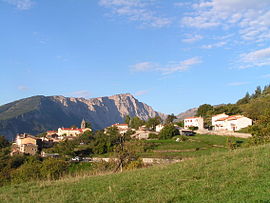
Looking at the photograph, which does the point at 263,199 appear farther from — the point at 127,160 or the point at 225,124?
the point at 225,124

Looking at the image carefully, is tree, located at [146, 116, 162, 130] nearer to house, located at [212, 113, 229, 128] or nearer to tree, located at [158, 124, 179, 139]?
house, located at [212, 113, 229, 128]

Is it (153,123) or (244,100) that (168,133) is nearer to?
(153,123)

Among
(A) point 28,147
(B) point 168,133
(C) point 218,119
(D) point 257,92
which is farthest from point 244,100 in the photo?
(A) point 28,147

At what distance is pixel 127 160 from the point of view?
34812 mm

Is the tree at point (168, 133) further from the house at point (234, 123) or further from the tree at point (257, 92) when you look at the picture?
the tree at point (257, 92)

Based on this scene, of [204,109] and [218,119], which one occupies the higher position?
[204,109]

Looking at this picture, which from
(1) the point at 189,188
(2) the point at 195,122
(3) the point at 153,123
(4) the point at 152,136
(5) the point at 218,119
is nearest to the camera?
(1) the point at 189,188

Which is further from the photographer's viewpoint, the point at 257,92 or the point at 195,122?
the point at 257,92

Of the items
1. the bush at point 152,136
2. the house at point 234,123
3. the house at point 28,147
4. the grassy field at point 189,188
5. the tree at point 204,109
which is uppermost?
the tree at point 204,109

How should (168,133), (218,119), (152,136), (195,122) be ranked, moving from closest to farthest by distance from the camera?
(168,133), (152,136), (218,119), (195,122)

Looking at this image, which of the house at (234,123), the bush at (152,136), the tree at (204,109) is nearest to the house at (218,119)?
the house at (234,123)

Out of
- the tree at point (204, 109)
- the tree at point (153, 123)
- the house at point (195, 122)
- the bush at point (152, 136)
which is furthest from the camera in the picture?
the tree at point (204, 109)

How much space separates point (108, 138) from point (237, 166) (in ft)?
234

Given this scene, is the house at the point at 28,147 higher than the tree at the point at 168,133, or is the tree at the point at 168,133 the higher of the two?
the tree at the point at 168,133
